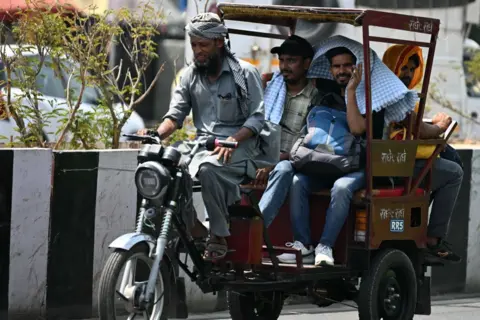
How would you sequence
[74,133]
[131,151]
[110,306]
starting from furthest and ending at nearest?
[74,133] → [131,151] → [110,306]

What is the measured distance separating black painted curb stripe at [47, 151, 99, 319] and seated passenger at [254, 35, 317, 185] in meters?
1.25

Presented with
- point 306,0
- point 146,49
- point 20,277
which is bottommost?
point 20,277

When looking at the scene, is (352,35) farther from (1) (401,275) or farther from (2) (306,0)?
(1) (401,275)

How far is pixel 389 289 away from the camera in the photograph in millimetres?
7223

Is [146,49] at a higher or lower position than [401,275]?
higher

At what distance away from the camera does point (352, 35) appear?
14.8 metres

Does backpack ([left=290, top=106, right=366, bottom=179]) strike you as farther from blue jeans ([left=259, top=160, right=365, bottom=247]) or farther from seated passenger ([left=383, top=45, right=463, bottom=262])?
seated passenger ([left=383, top=45, right=463, bottom=262])

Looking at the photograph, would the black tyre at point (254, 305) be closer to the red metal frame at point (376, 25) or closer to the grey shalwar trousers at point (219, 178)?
the red metal frame at point (376, 25)

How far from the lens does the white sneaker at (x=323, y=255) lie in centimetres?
678

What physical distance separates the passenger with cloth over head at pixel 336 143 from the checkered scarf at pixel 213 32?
0.66 m

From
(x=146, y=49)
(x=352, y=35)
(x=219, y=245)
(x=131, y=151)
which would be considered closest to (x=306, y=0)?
(x=352, y=35)

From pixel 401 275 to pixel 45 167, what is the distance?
2431mm

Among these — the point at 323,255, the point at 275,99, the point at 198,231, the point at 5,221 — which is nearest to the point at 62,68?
the point at 5,221

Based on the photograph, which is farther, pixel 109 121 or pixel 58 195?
pixel 109 121
